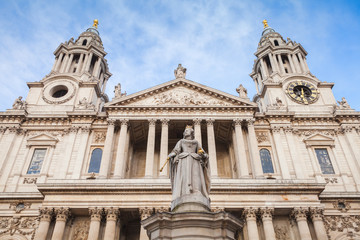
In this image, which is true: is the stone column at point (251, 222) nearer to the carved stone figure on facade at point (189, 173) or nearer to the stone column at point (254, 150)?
the stone column at point (254, 150)

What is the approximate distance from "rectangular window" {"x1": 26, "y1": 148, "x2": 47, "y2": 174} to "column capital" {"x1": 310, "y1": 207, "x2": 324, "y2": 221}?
828 inches

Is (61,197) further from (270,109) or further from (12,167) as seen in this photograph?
(270,109)

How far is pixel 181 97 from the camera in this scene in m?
27.9

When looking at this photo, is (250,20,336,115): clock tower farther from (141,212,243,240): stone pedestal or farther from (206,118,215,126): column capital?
(141,212,243,240): stone pedestal

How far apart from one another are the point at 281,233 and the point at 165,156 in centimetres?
990

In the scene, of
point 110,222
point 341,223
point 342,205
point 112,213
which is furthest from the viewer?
point 342,205

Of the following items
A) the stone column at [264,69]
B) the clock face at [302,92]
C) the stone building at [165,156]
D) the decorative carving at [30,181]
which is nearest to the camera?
the stone building at [165,156]

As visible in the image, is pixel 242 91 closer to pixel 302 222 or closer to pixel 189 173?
pixel 302 222

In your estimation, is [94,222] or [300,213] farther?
[300,213]

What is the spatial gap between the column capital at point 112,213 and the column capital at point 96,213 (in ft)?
1.24

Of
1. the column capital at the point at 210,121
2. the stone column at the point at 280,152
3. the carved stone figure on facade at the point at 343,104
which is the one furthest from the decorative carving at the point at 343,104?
the column capital at the point at 210,121

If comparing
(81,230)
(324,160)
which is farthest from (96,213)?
(324,160)

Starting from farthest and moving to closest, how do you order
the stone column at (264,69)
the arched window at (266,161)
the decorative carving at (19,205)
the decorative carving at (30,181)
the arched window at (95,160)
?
1. the stone column at (264,69)
2. the arched window at (266,161)
3. the arched window at (95,160)
4. the decorative carving at (30,181)
5. the decorative carving at (19,205)

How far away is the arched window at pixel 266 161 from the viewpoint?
25.2 metres
